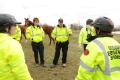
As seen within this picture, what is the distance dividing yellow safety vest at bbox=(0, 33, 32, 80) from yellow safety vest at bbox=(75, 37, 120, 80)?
0.80 m

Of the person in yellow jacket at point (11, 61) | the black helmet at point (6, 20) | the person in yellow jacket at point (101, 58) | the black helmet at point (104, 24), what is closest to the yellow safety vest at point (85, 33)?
the black helmet at point (104, 24)

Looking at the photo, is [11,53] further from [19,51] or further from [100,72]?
[100,72]

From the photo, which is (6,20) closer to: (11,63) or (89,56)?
(11,63)

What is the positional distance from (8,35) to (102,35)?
135cm

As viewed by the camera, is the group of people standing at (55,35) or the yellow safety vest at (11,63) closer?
the yellow safety vest at (11,63)

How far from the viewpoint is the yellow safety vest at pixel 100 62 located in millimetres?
5500

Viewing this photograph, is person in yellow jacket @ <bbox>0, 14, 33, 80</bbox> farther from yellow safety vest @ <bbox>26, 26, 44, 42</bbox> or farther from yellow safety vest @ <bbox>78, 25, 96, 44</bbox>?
yellow safety vest @ <bbox>26, 26, 44, 42</bbox>

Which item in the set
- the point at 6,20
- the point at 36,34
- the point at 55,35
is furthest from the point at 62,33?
the point at 6,20

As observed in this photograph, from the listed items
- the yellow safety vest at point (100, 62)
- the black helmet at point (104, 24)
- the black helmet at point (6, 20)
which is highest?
the black helmet at point (6, 20)

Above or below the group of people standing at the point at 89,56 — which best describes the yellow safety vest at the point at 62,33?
below

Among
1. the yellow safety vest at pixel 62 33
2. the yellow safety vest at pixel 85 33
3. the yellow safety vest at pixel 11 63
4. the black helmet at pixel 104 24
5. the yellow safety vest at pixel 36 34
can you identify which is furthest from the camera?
the yellow safety vest at pixel 36 34

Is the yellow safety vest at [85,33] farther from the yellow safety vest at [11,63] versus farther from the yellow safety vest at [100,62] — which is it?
the yellow safety vest at [11,63]

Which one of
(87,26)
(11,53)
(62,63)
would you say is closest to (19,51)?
(11,53)

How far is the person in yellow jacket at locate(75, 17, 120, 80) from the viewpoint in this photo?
5504 mm
